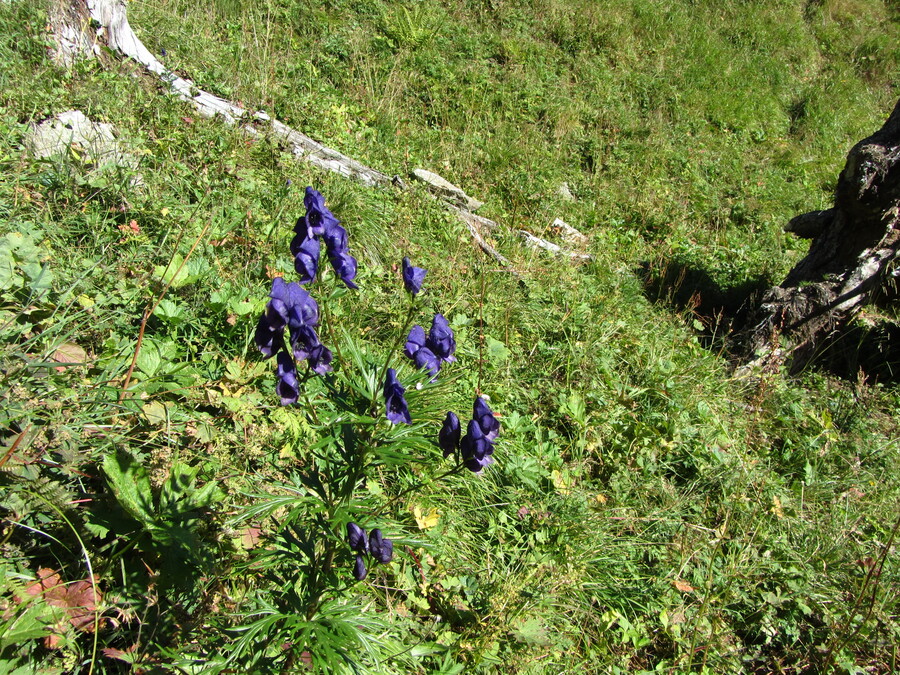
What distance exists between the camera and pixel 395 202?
507cm

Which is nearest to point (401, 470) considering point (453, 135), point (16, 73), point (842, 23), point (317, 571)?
point (317, 571)

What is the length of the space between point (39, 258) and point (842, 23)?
14.2 meters

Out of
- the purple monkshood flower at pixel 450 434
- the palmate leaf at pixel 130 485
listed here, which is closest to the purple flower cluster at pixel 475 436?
the purple monkshood flower at pixel 450 434

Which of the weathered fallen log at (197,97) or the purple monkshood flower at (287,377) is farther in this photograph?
the weathered fallen log at (197,97)

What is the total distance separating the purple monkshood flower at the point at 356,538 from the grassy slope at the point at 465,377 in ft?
1.25

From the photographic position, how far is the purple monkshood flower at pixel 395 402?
1553 mm

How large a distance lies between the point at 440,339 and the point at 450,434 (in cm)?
30

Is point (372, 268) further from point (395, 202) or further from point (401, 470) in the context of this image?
point (401, 470)

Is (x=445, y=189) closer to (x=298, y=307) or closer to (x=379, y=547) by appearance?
(x=298, y=307)

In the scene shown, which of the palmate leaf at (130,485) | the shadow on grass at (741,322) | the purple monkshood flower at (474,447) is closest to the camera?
the purple monkshood flower at (474,447)

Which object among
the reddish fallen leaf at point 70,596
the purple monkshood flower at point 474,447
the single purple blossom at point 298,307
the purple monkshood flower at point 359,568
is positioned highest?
the single purple blossom at point 298,307

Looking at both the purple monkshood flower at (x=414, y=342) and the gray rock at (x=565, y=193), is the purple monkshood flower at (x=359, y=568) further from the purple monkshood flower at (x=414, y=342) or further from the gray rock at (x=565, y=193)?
the gray rock at (x=565, y=193)

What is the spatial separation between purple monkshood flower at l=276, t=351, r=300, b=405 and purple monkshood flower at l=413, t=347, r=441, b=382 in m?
0.37

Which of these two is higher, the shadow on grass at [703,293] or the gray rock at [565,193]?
the gray rock at [565,193]
